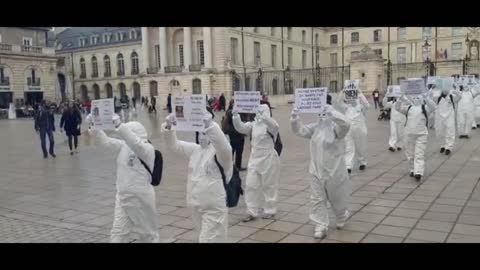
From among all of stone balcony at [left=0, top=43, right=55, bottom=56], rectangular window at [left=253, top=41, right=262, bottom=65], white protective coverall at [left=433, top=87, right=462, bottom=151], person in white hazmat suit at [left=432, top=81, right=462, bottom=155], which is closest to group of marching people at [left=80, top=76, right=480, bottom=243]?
person in white hazmat suit at [left=432, top=81, right=462, bottom=155]

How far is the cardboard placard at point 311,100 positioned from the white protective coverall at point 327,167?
145mm

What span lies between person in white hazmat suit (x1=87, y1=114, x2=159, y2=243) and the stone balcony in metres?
45.9

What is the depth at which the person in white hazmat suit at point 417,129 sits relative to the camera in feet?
29.5

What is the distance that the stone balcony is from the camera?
45.4 m

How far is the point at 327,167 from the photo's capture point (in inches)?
227

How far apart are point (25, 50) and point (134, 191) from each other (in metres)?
48.5

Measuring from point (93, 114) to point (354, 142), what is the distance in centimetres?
658

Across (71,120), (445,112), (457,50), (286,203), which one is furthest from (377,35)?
(286,203)

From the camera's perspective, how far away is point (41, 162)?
42.8 feet

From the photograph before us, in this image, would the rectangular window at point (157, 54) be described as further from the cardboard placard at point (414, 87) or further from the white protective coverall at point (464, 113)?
the cardboard placard at point (414, 87)

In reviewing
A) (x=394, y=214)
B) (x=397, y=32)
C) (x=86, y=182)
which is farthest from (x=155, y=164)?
(x=397, y=32)
